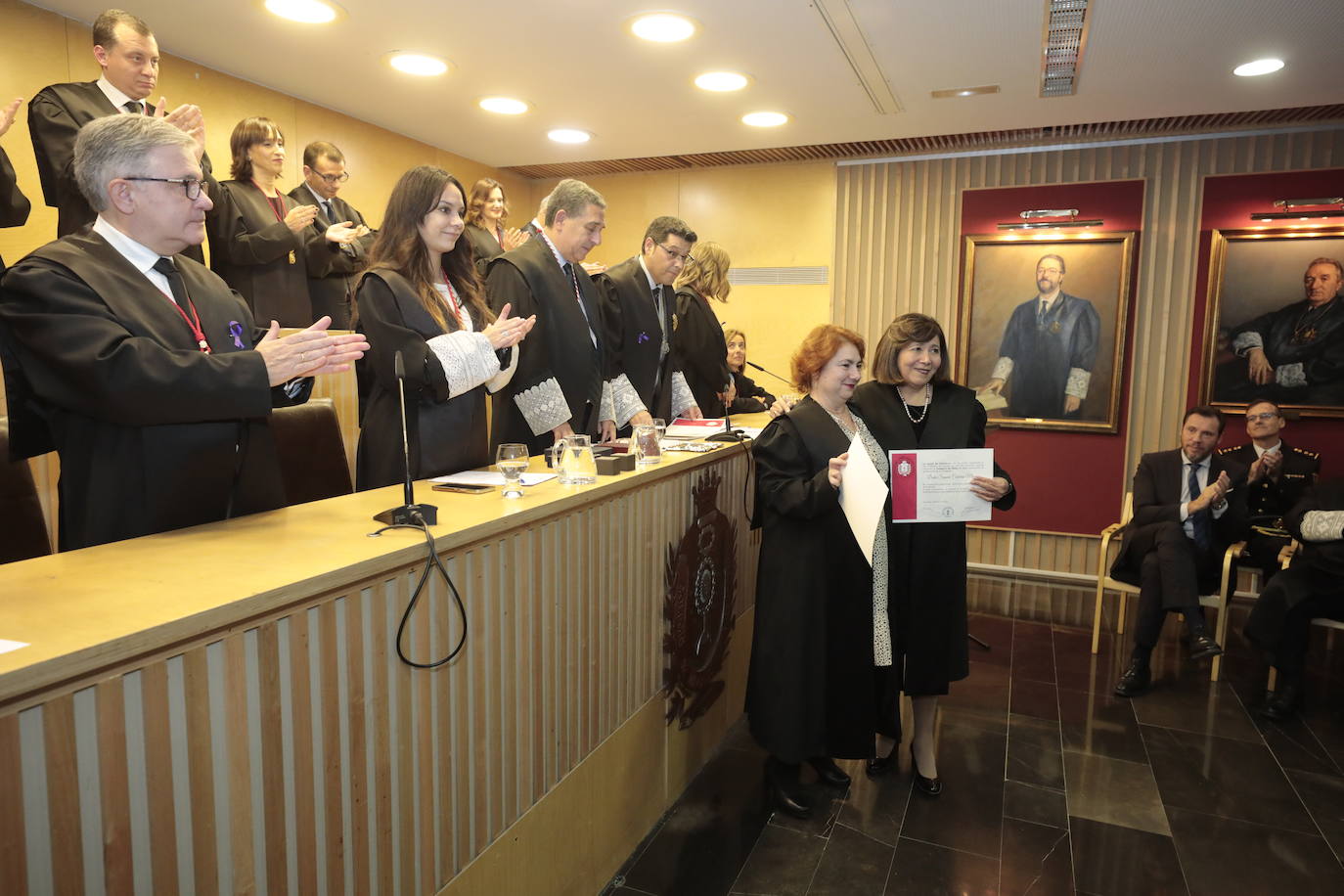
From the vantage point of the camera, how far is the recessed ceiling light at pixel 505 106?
4879 millimetres

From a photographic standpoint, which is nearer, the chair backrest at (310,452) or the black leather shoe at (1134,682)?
the chair backrest at (310,452)

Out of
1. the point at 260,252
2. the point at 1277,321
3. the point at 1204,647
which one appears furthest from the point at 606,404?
the point at 1277,321

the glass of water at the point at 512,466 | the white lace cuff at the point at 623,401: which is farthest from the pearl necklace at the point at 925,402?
the glass of water at the point at 512,466

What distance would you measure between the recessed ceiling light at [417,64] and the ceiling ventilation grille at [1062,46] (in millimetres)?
2910

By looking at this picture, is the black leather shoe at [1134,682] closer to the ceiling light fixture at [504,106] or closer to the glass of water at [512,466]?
the glass of water at [512,466]

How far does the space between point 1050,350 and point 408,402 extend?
500 cm

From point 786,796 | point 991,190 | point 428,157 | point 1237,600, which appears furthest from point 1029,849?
point 428,157

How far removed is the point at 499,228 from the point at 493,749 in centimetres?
396

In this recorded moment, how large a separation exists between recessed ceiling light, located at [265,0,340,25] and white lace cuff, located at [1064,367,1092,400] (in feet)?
16.5

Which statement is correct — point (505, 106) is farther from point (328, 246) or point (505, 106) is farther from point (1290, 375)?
point (1290, 375)

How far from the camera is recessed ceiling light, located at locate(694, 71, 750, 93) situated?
435 cm

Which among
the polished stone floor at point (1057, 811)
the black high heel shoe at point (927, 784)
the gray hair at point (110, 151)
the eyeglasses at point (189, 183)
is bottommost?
the polished stone floor at point (1057, 811)

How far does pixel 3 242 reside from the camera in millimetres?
3809

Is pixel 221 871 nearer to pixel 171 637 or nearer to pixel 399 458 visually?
pixel 171 637
